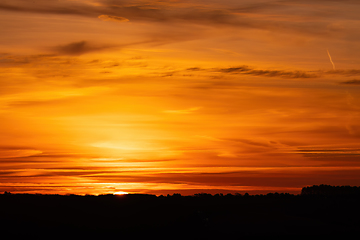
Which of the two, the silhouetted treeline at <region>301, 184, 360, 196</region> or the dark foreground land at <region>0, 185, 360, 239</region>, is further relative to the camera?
the silhouetted treeline at <region>301, 184, 360, 196</region>

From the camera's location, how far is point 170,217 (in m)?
41.4

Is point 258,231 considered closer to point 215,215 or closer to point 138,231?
point 215,215

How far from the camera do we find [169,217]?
41438mm

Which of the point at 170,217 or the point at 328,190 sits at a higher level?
the point at 328,190

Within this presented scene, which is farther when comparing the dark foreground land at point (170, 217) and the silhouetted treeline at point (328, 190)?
the silhouetted treeline at point (328, 190)

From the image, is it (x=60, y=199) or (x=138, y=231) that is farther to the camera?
(x=60, y=199)

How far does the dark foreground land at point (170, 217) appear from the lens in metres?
37.9

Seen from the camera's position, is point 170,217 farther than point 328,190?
No

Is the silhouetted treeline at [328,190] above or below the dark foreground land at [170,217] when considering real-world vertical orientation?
above

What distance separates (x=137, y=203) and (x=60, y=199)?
758cm

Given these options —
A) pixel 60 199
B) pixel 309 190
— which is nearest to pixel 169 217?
→ pixel 60 199

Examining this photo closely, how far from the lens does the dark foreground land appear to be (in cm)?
3794

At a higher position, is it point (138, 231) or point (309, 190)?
point (309, 190)

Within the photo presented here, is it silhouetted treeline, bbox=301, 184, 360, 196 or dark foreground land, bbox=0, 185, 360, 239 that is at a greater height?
silhouetted treeline, bbox=301, 184, 360, 196
